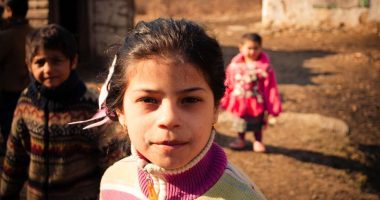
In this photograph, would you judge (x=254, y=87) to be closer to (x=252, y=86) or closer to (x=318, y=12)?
(x=252, y=86)

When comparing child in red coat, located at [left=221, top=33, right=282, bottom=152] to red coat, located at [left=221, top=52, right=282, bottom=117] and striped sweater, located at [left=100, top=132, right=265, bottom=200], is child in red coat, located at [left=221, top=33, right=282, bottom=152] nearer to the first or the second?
red coat, located at [left=221, top=52, right=282, bottom=117]

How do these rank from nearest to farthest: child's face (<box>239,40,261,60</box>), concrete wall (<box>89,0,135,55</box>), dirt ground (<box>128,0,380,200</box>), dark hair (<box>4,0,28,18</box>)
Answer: dark hair (<box>4,0,28,18</box>), dirt ground (<box>128,0,380,200</box>), child's face (<box>239,40,261,60</box>), concrete wall (<box>89,0,135,55</box>)

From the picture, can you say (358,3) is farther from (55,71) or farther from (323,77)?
(55,71)

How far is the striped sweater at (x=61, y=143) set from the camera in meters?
2.21

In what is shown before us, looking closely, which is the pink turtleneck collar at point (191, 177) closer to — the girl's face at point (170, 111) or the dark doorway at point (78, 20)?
the girl's face at point (170, 111)

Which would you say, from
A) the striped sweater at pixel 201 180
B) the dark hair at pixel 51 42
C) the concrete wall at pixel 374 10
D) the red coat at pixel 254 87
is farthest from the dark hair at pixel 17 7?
the concrete wall at pixel 374 10

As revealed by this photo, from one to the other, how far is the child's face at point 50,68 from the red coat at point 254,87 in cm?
252

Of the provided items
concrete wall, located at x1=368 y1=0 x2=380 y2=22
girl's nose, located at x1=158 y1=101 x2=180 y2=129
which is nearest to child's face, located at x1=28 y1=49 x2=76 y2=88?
girl's nose, located at x1=158 y1=101 x2=180 y2=129

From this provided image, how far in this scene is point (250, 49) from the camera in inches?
177

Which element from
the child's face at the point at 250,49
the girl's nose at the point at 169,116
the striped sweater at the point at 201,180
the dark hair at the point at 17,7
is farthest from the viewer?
the child's face at the point at 250,49

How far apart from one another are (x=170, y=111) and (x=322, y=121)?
4.86m

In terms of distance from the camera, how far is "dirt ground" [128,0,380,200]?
428 cm

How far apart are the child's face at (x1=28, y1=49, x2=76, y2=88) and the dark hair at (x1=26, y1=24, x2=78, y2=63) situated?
23 mm

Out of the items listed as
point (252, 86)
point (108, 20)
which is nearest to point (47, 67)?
point (252, 86)
